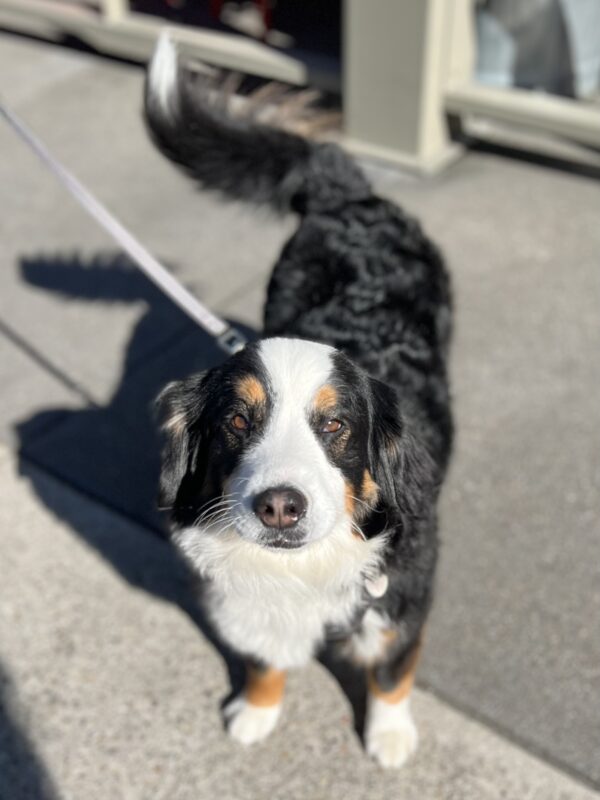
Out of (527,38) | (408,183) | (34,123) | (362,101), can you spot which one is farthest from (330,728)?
(34,123)

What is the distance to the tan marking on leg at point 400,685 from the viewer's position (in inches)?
93.3

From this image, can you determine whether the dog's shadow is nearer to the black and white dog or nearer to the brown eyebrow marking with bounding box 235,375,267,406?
the black and white dog

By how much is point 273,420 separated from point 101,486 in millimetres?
1480

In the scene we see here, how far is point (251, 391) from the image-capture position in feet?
6.63

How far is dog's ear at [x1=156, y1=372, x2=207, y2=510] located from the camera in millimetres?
2211

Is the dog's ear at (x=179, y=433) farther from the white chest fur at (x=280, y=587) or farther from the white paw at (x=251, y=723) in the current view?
the white paw at (x=251, y=723)

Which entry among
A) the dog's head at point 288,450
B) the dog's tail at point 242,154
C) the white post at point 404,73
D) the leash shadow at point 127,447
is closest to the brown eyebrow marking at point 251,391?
the dog's head at point 288,450

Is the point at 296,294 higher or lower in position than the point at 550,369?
higher

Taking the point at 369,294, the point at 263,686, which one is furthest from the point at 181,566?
the point at 369,294

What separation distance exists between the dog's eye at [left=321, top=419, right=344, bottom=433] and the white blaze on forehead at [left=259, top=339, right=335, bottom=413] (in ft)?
0.21

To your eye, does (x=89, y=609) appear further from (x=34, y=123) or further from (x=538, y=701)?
(x=34, y=123)

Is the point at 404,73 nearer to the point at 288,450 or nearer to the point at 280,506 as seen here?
the point at 288,450

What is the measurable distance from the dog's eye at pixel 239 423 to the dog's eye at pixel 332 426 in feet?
0.60

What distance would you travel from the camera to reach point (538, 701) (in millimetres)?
2537
